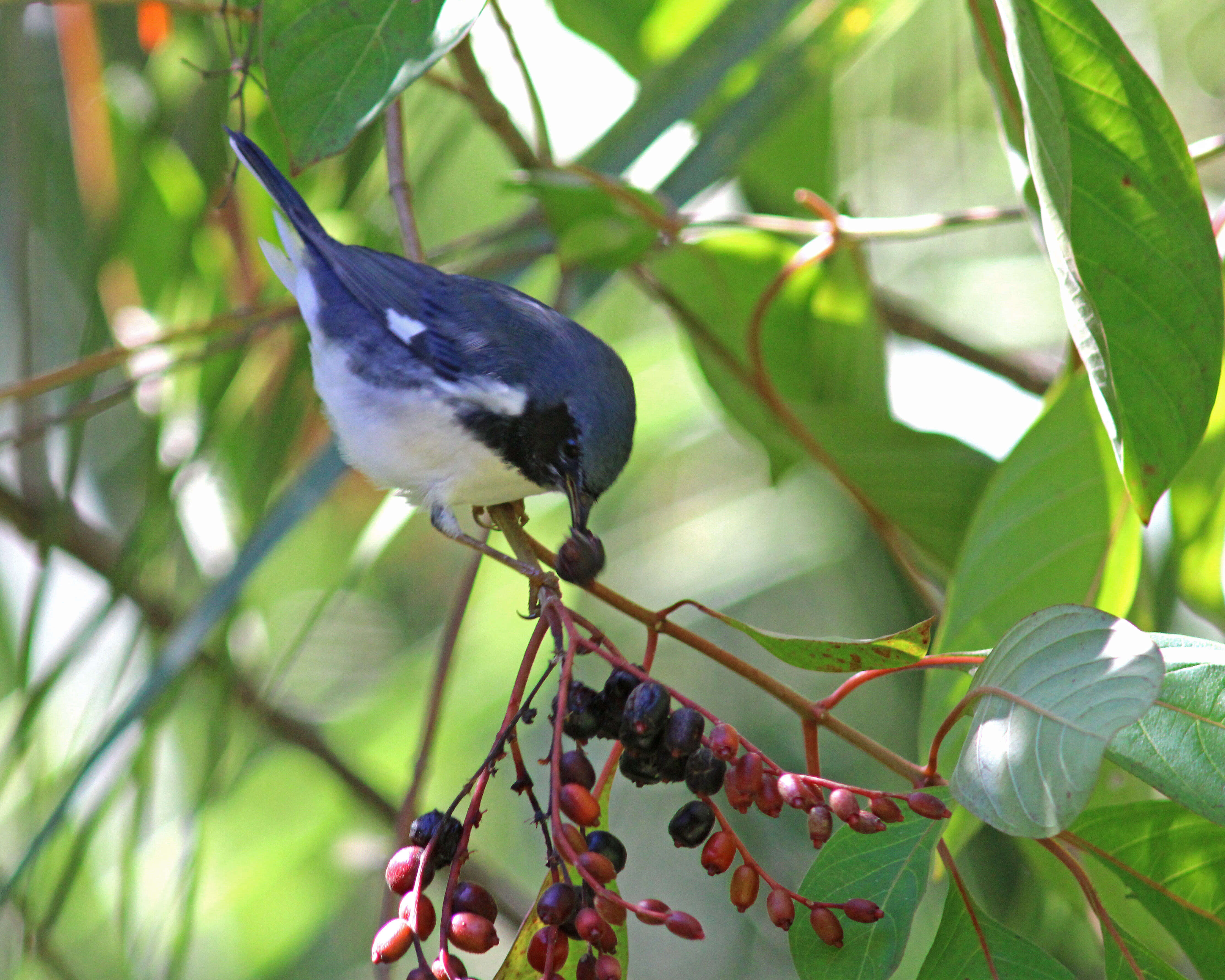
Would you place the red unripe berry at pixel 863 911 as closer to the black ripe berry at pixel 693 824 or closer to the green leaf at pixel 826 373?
the black ripe berry at pixel 693 824

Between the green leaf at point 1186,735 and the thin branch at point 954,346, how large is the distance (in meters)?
1.19

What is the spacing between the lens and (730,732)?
997 millimetres

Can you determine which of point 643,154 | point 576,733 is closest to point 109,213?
point 643,154

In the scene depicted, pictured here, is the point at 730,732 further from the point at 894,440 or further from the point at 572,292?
the point at 572,292

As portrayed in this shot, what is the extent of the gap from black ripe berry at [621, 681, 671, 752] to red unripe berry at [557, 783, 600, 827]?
2.7 inches

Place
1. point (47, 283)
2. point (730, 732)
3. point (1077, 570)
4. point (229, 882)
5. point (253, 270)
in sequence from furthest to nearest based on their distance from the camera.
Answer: point (47, 283), point (229, 882), point (253, 270), point (1077, 570), point (730, 732)

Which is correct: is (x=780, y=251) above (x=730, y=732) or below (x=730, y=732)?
above

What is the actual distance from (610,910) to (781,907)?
17cm

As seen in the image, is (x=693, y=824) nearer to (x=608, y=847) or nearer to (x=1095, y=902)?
(x=608, y=847)

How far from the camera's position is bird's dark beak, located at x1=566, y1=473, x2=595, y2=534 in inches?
63.9

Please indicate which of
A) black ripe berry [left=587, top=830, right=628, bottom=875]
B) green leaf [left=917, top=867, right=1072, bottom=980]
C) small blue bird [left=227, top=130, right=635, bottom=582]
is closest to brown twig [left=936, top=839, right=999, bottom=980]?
green leaf [left=917, top=867, right=1072, bottom=980]

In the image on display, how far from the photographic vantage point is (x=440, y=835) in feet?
3.38

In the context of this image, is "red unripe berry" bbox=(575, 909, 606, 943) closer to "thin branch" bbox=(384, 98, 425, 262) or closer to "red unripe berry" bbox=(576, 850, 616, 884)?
"red unripe berry" bbox=(576, 850, 616, 884)

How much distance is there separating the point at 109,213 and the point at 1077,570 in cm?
189
